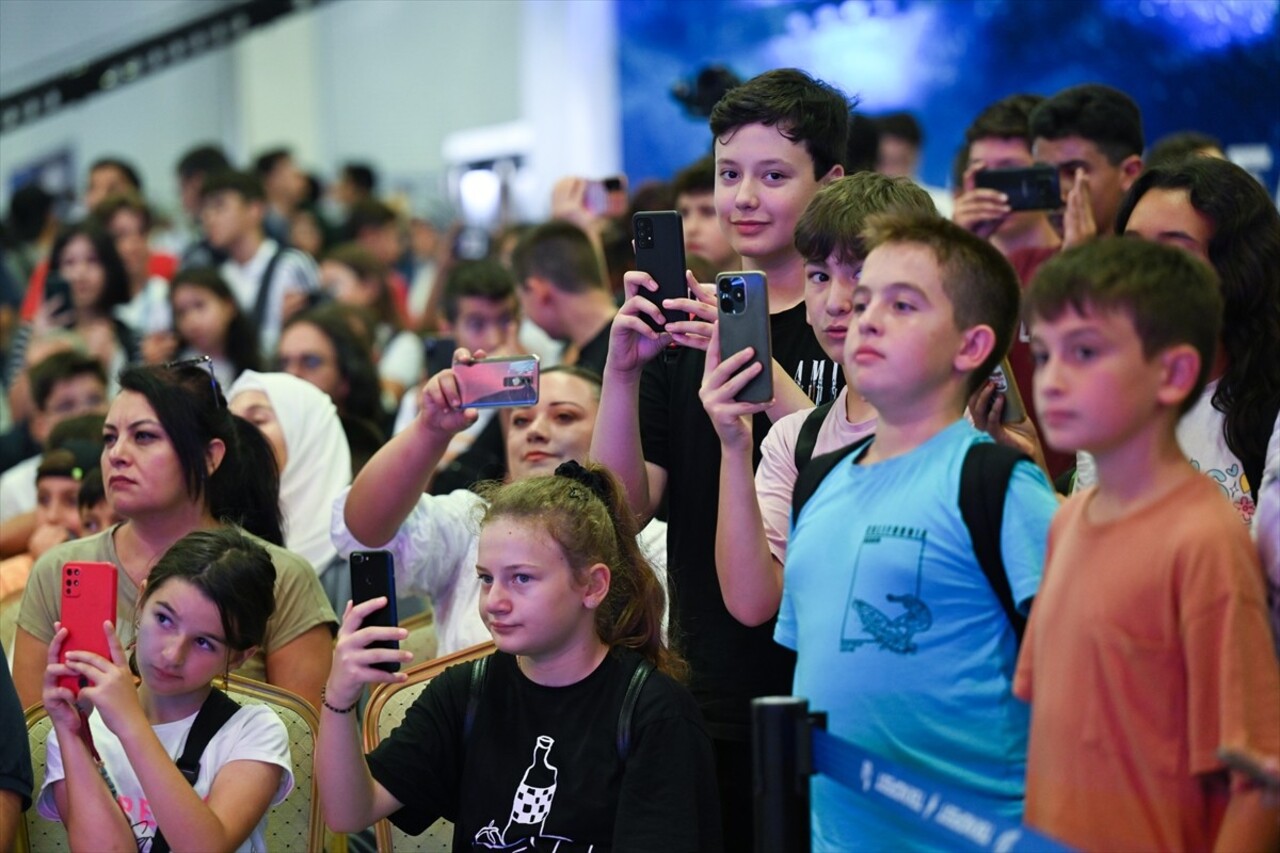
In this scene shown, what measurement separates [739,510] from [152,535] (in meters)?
1.64

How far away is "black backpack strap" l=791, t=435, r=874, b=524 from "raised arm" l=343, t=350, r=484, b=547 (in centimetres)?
96

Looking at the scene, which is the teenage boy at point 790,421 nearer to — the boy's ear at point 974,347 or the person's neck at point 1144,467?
the boy's ear at point 974,347

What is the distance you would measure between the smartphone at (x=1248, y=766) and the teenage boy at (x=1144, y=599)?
42 mm

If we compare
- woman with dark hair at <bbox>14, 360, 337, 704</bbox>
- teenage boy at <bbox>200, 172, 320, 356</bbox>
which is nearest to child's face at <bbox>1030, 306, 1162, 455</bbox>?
woman with dark hair at <bbox>14, 360, 337, 704</bbox>

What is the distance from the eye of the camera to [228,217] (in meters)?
7.48

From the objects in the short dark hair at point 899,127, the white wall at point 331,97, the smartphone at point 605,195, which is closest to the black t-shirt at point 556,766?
the smartphone at point 605,195

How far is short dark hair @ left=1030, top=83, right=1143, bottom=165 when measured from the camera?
421 cm

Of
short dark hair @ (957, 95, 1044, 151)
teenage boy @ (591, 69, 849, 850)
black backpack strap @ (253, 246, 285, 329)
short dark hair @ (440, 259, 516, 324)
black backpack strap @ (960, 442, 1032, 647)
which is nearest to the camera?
black backpack strap @ (960, 442, 1032, 647)

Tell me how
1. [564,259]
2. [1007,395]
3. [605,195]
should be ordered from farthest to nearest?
1. [605,195]
2. [564,259]
3. [1007,395]

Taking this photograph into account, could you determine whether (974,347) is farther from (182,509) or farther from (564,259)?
(564,259)

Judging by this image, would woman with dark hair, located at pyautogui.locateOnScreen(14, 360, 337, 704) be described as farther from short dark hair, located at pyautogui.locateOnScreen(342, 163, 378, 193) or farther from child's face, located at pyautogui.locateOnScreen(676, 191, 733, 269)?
short dark hair, located at pyautogui.locateOnScreen(342, 163, 378, 193)

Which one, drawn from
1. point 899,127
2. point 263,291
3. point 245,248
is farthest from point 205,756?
point 245,248

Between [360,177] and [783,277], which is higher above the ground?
[360,177]

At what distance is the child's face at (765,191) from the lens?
9.52ft
